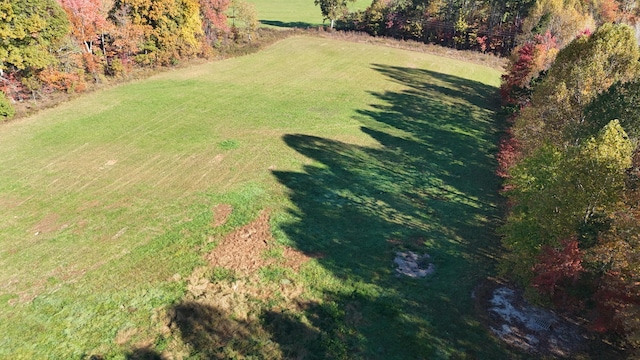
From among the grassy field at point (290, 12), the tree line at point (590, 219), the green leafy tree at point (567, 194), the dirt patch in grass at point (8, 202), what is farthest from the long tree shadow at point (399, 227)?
the grassy field at point (290, 12)

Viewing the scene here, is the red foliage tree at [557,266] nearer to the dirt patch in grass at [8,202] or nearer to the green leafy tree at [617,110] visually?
the green leafy tree at [617,110]

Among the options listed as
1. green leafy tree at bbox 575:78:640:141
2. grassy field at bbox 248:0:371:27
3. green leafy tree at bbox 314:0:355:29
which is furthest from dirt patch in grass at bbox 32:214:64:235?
grassy field at bbox 248:0:371:27

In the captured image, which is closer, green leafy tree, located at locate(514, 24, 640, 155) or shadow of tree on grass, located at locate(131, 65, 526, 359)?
shadow of tree on grass, located at locate(131, 65, 526, 359)

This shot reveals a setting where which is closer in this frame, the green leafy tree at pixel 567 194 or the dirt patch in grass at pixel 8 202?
the green leafy tree at pixel 567 194

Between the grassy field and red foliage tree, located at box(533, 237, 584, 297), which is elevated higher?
the grassy field

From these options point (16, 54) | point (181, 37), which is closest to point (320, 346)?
point (16, 54)

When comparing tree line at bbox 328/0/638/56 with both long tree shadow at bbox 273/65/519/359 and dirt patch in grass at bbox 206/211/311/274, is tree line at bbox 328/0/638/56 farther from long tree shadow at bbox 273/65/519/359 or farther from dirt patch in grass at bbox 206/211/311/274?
dirt patch in grass at bbox 206/211/311/274

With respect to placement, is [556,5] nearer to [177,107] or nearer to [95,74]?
[177,107]
